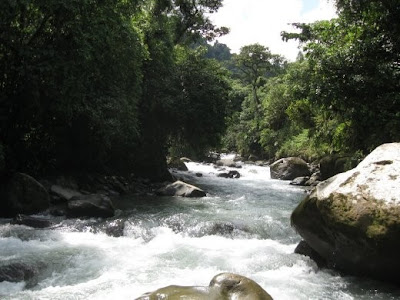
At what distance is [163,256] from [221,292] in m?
3.31

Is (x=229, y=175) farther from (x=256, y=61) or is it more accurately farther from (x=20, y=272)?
(x=256, y=61)

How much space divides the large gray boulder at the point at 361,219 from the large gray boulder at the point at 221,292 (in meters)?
2.34

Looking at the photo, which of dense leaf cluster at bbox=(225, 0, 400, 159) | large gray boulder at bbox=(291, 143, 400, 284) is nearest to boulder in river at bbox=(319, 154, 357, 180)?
dense leaf cluster at bbox=(225, 0, 400, 159)

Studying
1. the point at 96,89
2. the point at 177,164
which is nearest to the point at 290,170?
the point at 177,164

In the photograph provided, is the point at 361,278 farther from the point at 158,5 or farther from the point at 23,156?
the point at 158,5

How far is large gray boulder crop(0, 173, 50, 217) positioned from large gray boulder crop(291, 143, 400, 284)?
8.05 m

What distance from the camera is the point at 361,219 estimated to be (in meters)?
6.58

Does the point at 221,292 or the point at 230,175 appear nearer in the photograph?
the point at 221,292

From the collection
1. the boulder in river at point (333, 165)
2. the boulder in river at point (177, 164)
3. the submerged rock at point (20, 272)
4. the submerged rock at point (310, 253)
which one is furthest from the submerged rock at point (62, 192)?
the boulder in river at point (177, 164)

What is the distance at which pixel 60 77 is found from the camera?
471 inches

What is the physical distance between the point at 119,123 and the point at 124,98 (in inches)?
50.4

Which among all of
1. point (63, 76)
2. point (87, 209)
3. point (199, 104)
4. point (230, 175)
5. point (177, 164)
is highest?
point (199, 104)

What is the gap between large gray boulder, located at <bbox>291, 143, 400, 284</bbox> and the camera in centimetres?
634

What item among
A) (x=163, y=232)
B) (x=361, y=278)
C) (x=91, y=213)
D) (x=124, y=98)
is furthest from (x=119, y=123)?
(x=361, y=278)
